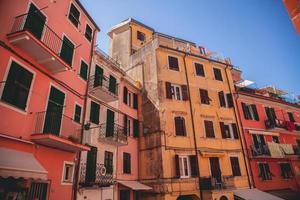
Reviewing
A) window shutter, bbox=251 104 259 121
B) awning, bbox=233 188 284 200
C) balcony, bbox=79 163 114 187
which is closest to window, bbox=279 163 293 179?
awning, bbox=233 188 284 200

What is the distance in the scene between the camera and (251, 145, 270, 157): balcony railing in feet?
71.6

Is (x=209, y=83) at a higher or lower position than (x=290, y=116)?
higher

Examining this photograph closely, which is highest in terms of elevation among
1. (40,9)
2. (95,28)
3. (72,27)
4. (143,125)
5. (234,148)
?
(95,28)

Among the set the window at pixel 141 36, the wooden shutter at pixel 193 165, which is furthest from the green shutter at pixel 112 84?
the window at pixel 141 36

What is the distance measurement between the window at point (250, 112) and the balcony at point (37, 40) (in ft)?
66.8

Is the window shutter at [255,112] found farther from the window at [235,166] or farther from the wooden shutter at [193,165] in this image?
the wooden shutter at [193,165]

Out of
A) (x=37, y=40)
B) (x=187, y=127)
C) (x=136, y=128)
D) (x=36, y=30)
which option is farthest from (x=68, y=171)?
(x=187, y=127)

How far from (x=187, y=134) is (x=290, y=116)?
1742cm

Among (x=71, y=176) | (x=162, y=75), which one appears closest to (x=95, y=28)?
(x=162, y=75)

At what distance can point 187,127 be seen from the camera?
2011 cm

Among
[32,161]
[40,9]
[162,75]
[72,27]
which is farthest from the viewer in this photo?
[162,75]

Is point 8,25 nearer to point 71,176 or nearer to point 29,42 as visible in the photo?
point 29,42

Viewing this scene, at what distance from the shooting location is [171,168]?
17.9m

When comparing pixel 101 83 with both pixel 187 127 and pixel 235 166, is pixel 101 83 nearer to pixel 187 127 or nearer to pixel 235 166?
pixel 187 127
